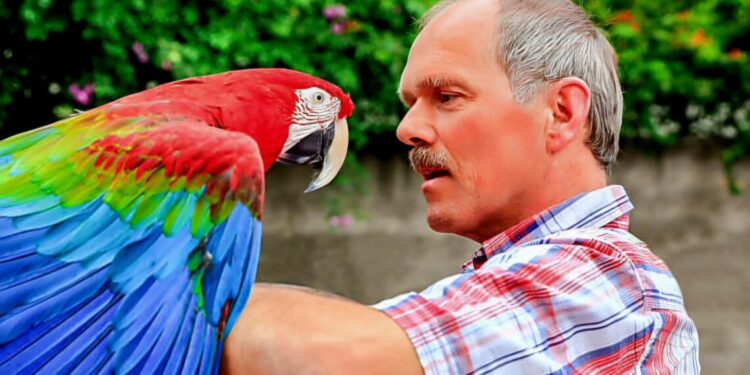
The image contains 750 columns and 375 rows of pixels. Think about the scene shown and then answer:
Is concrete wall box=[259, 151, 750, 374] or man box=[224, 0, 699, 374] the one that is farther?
concrete wall box=[259, 151, 750, 374]

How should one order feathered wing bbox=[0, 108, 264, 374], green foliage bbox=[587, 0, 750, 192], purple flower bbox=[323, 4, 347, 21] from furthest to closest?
1. green foliage bbox=[587, 0, 750, 192]
2. purple flower bbox=[323, 4, 347, 21]
3. feathered wing bbox=[0, 108, 264, 374]

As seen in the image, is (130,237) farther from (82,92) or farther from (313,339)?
(82,92)

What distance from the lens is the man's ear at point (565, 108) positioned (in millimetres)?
1052

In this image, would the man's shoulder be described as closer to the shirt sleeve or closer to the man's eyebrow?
the shirt sleeve

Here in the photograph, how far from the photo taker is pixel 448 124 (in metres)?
1.02

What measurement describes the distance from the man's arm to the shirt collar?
0.31 metres

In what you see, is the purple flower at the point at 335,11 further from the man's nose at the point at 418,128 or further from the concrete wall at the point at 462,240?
the man's nose at the point at 418,128

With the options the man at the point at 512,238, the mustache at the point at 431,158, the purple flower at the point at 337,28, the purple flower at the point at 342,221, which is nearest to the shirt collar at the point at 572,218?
the man at the point at 512,238

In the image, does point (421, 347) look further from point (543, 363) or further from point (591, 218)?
point (591, 218)

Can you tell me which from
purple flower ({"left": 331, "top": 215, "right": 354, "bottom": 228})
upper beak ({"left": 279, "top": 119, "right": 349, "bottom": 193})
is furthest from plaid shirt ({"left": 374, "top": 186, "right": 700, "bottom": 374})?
purple flower ({"left": 331, "top": 215, "right": 354, "bottom": 228})

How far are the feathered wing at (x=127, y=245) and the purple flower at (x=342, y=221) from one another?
2538 mm

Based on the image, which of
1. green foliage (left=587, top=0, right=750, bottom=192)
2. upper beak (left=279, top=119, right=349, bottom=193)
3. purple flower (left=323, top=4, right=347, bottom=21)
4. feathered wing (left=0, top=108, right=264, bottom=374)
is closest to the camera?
feathered wing (left=0, top=108, right=264, bottom=374)

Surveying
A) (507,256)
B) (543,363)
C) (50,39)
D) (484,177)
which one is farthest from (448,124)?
(50,39)

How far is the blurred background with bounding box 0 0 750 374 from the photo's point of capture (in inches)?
124
